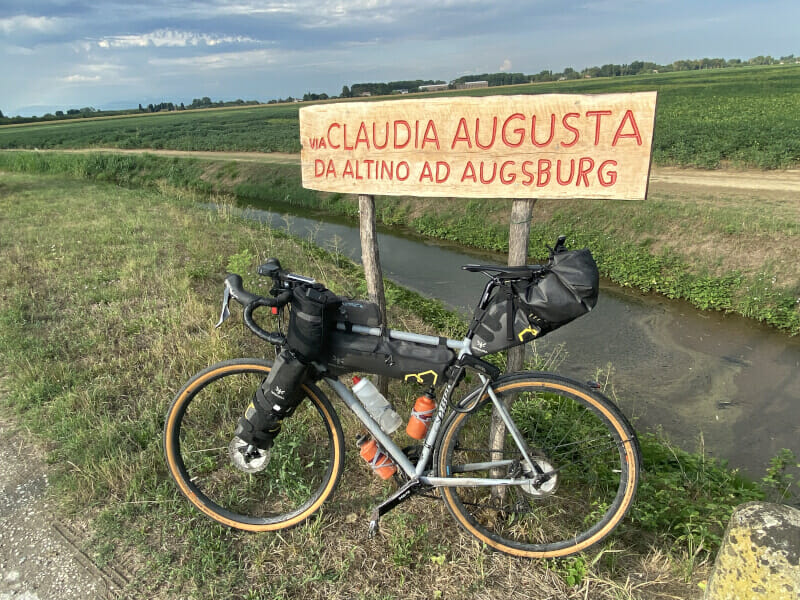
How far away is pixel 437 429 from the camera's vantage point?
96.7 inches

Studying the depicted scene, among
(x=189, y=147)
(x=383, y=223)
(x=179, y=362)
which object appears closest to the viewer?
(x=179, y=362)

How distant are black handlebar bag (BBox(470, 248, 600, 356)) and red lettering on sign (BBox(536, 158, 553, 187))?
0.38m

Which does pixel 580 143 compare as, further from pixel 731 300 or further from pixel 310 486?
pixel 731 300

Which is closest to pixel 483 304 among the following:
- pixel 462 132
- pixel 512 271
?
pixel 512 271

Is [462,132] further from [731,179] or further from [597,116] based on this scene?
[731,179]

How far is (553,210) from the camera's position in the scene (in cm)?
1159

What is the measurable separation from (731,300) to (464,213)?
6.41 metres

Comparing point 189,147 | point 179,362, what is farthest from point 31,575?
point 189,147

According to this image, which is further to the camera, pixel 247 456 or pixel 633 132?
pixel 247 456

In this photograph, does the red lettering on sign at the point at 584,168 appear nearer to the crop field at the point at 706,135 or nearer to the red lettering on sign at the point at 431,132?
the crop field at the point at 706,135

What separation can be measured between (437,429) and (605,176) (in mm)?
1415

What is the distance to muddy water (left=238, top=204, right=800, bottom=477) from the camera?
5266mm

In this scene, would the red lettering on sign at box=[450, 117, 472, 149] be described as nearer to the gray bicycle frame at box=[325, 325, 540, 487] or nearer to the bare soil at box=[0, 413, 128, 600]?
the gray bicycle frame at box=[325, 325, 540, 487]

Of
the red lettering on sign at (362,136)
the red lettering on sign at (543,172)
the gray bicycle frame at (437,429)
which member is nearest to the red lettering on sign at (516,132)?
the red lettering on sign at (543,172)
